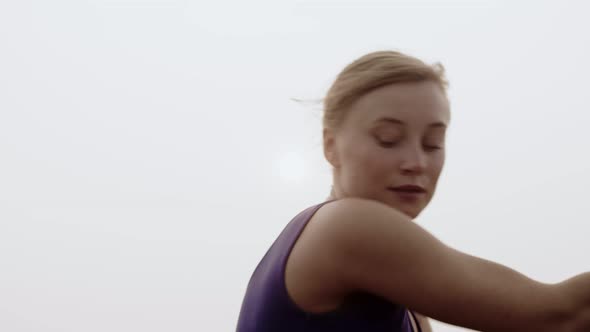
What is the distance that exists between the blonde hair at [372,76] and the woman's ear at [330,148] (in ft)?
0.10

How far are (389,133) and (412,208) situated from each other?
18 cm

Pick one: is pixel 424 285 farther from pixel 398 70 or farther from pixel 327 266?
pixel 398 70

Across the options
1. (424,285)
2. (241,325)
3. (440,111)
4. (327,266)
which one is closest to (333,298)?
(327,266)

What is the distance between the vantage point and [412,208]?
53.8 inches

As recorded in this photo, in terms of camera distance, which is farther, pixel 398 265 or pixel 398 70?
pixel 398 70

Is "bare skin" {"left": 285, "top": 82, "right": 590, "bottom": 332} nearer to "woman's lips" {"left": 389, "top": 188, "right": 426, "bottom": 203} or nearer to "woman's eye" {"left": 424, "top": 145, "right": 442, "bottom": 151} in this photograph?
"woman's lips" {"left": 389, "top": 188, "right": 426, "bottom": 203}

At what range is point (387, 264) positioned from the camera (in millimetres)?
1121

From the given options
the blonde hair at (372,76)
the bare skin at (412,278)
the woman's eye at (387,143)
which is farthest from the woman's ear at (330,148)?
the bare skin at (412,278)

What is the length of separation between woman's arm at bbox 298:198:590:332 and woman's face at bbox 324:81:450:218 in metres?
0.20

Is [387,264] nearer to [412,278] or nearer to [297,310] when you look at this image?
[412,278]

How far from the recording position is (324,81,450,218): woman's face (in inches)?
52.5

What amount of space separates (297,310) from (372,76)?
1.74ft

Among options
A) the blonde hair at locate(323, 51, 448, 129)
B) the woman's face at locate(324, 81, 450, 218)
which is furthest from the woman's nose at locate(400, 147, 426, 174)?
the blonde hair at locate(323, 51, 448, 129)

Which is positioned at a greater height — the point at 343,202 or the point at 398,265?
the point at 343,202
